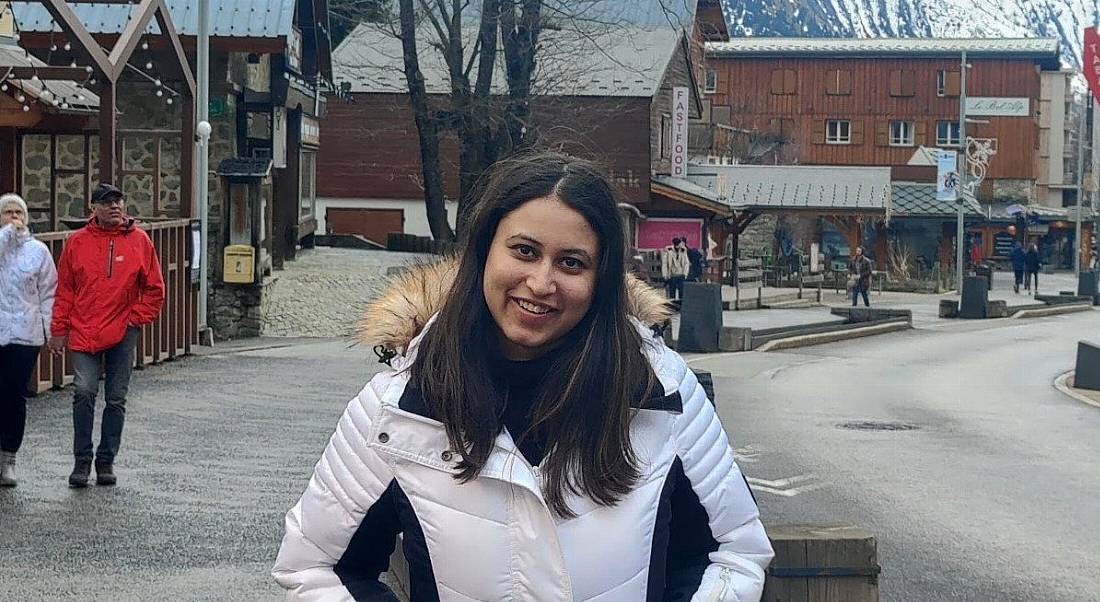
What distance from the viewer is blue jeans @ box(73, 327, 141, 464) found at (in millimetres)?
9758

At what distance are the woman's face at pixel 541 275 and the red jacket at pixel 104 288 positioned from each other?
7.05 metres

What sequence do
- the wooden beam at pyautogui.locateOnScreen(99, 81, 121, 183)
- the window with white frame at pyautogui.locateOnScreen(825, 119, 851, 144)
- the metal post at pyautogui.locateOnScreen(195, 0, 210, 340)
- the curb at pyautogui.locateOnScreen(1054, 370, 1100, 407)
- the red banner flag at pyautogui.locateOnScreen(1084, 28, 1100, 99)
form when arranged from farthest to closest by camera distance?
1. the window with white frame at pyautogui.locateOnScreen(825, 119, 851, 144)
2. the red banner flag at pyautogui.locateOnScreen(1084, 28, 1100, 99)
3. the metal post at pyautogui.locateOnScreen(195, 0, 210, 340)
4. the curb at pyautogui.locateOnScreen(1054, 370, 1100, 407)
5. the wooden beam at pyautogui.locateOnScreen(99, 81, 121, 183)

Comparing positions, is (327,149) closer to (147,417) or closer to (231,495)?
(147,417)

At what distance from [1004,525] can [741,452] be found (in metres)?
3.57

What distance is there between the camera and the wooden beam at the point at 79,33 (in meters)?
16.5

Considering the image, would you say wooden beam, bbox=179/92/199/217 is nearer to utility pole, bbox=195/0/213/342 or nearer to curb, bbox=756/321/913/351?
utility pole, bbox=195/0/213/342

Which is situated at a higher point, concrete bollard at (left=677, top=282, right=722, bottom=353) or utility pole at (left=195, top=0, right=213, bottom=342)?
utility pole at (left=195, top=0, right=213, bottom=342)

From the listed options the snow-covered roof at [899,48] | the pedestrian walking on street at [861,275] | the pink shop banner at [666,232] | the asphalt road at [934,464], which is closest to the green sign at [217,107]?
the asphalt road at [934,464]

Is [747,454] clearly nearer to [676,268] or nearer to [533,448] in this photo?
[533,448]

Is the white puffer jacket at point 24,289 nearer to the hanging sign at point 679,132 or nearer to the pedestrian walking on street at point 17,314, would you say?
the pedestrian walking on street at point 17,314

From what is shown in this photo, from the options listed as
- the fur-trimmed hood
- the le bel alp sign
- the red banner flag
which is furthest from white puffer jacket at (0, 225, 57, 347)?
the le bel alp sign

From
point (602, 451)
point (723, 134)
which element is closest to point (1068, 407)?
point (602, 451)

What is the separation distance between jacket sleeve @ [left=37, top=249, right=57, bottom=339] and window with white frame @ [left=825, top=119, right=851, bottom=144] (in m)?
74.0

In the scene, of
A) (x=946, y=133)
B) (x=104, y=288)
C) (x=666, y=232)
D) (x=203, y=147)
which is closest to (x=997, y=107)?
(x=946, y=133)
